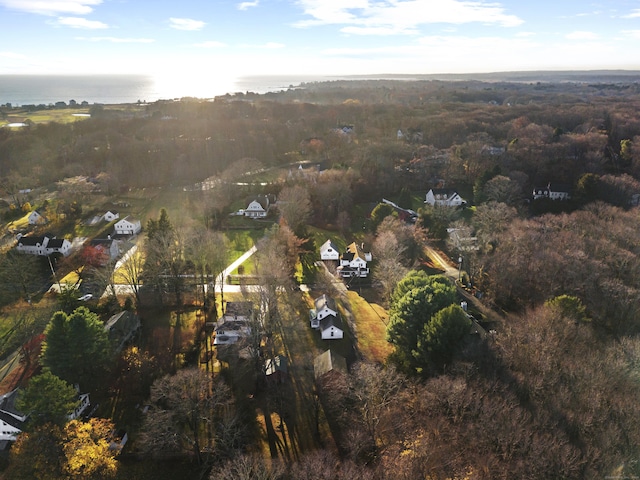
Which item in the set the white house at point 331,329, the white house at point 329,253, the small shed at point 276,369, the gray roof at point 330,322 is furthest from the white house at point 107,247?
the white house at point 331,329

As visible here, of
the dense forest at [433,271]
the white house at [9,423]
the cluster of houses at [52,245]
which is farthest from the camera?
the cluster of houses at [52,245]

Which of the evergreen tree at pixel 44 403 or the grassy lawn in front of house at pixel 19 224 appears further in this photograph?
the grassy lawn in front of house at pixel 19 224

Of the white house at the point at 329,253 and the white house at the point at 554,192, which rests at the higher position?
the white house at the point at 554,192

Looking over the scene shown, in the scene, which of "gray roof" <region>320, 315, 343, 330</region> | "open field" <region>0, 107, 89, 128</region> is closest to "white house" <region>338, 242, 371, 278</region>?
"gray roof" <region>320, 315, 343, 330</region>

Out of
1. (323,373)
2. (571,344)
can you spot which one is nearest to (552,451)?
(571,344)

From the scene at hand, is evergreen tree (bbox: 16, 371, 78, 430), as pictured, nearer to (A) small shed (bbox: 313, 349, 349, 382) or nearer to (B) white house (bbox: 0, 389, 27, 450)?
(B) white house (bbox: 0, 389, 27, 450)

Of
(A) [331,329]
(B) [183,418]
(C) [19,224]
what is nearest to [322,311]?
(A) [331,329]

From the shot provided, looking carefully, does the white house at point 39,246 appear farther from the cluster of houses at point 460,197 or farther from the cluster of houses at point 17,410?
the cluster of houses at point 460,197
